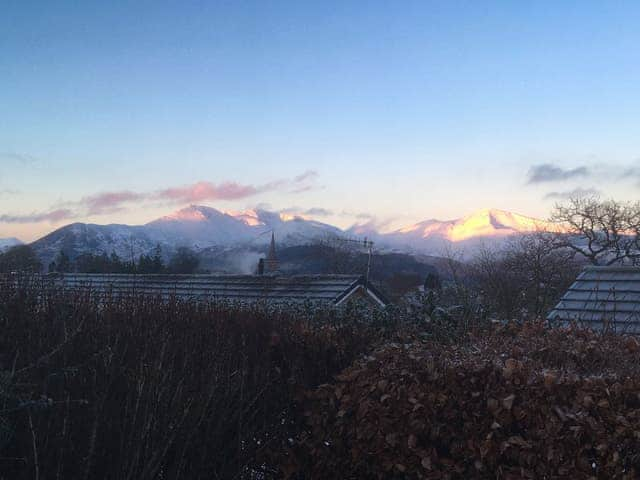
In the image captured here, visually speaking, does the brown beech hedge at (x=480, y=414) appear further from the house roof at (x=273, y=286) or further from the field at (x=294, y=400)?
the house roof at (x=273, y=286)

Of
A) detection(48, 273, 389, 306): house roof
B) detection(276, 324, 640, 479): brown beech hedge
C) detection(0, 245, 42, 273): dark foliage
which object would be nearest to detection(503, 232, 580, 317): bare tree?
detection(48, 273, 389, 306): house roof

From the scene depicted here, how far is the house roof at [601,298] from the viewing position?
29.1ft

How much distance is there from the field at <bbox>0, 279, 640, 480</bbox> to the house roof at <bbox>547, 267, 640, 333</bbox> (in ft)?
11.0

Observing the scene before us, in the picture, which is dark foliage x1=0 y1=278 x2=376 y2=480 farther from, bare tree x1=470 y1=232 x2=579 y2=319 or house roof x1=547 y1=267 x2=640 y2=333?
bare tree x1=470 y1=232 x2=579 y2=319

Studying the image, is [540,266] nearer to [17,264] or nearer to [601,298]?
[601,298]

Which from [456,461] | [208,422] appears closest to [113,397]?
[208,422]

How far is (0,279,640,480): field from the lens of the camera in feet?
11.5

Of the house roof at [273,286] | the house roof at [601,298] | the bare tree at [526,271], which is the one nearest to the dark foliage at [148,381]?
the house roof at [601,298]

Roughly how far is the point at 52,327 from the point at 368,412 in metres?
2.68

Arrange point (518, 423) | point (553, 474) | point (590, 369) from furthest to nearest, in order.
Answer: point (590, 369) < point (518, 423) < point (553, 474)

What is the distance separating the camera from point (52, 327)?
514cm

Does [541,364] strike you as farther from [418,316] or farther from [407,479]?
[418,316]

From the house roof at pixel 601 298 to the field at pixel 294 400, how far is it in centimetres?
335

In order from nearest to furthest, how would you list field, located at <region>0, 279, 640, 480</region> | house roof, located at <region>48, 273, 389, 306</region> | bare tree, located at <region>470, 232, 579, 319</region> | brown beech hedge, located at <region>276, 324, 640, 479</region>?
field, located at <region>0, 279, 640, 480</region>
brown beech hedge, located at <region>276, 324, 640, 479</region>
house roof, located at <region>48, 273, 389, 306</region>
bare tree, located at <region>470, 232, 579, 319</region>
